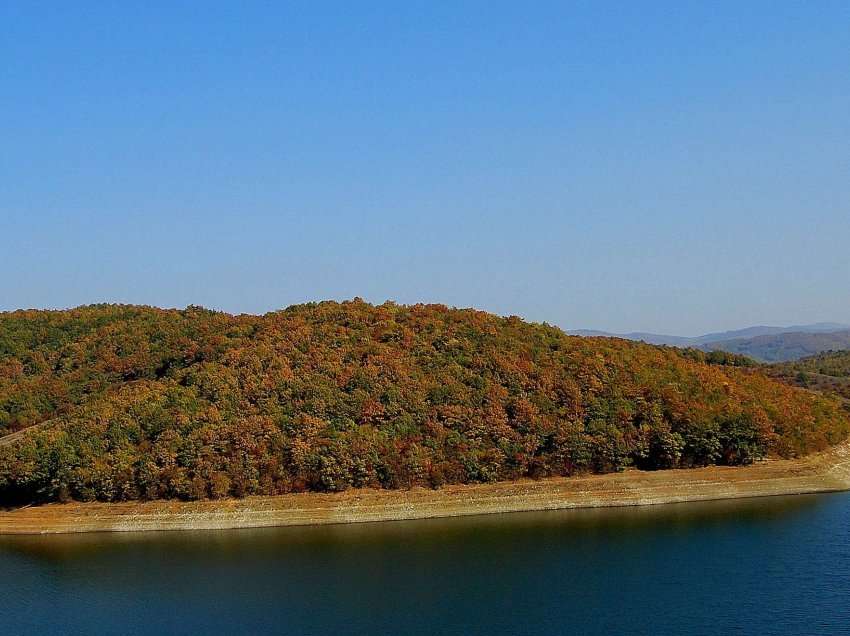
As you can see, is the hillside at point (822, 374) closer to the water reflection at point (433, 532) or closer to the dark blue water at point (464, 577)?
the water reflection at point (433, 532)

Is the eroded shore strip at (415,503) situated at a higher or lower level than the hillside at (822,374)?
lower

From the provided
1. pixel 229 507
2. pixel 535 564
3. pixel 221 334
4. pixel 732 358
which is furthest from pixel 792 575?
pixel 732 358

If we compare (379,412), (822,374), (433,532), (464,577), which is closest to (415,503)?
(433,532)

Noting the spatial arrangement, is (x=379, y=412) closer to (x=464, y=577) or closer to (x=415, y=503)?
(x=415, y=503)

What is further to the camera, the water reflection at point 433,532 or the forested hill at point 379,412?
the forested hill at point 379,412

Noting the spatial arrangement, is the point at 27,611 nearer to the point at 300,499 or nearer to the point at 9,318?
the point at 300,499

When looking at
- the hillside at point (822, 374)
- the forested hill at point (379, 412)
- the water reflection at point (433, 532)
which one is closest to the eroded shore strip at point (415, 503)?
the water reflection at point (433, 532)

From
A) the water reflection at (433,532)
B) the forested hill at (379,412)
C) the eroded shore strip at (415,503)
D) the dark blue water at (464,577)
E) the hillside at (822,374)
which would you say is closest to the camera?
the dark blue water at (464,577)

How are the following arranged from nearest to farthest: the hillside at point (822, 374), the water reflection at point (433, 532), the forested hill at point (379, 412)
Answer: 1. the water reflection at point (433, 532)
2. the forested hill at point (379, 412)
3. the hillside at point (822, 374)

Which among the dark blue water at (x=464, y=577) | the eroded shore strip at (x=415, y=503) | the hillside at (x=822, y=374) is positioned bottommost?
the dark blue water at (x=464, y=577)
